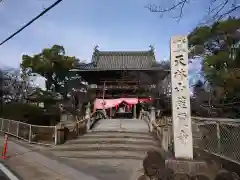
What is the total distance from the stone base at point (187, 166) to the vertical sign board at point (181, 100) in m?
0.64

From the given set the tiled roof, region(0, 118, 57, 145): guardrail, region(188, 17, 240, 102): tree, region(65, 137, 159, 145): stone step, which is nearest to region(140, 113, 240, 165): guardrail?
region(65, 137, 159, 145): stone step

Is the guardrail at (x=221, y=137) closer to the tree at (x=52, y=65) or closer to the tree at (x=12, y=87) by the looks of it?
the tree at (x=12, y=87)

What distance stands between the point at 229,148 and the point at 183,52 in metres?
2.93

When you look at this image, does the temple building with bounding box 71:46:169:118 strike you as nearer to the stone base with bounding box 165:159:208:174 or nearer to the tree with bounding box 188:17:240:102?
the tree with bounding box 188:17:240:102

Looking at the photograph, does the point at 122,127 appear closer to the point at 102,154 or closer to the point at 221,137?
the point at 102,154

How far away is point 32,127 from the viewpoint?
17203 millimetres

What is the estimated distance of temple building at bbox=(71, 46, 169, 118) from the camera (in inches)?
1364

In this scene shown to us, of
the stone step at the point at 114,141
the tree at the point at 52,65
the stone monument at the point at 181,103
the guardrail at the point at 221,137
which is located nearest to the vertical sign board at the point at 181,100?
the stone monument at the point at 181,103

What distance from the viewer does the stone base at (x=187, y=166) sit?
22.3 ft

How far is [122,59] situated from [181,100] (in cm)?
Answer: 3253

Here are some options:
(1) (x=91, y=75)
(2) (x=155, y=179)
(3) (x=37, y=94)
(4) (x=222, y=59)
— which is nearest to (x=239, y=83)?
(2) (x=155, y=179)

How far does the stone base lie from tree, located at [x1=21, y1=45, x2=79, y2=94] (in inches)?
1689

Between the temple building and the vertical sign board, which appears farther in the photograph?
the temple building

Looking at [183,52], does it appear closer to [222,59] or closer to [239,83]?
[239,83]
